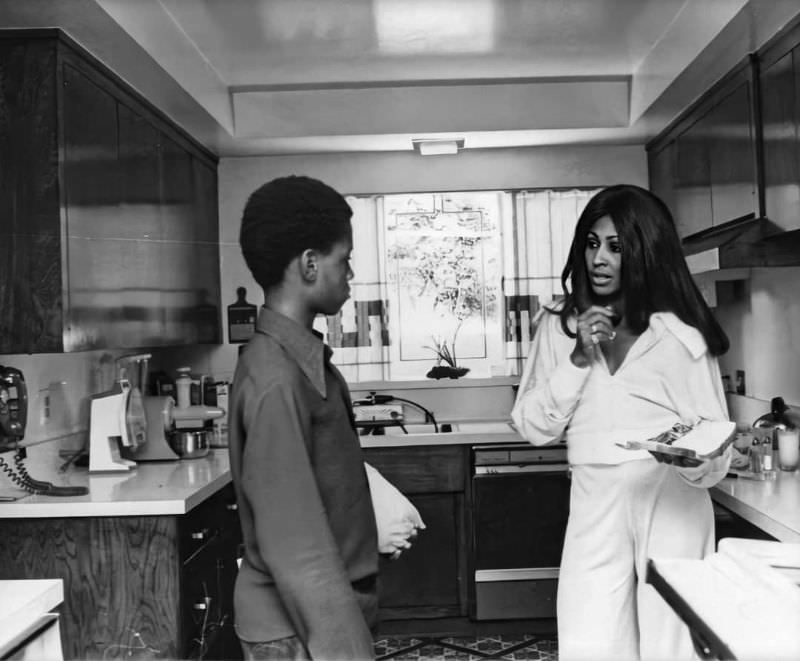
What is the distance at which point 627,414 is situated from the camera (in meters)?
1.94

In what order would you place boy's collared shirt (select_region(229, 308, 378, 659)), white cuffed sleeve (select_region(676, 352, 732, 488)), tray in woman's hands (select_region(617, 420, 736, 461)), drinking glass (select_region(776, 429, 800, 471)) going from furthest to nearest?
drinking glass (select_region(776, 429, 800, 471))
white cuffed sleeve (select_region(676, 352, 732, 488))
tray in woman's hands (select_region(617, 420, 736, 461))
boy's collared shirt (select_region(229, 308, 378, 659))

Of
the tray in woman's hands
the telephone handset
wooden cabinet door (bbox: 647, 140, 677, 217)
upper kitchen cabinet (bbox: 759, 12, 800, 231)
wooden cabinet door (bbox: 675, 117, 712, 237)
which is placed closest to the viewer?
the tray in woman's hands

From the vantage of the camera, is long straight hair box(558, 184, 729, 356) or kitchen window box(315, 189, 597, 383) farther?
kitchen window box(315, 189, 597, 383)

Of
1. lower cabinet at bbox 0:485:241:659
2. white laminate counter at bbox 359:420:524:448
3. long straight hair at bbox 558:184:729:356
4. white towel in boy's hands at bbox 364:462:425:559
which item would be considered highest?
long straight hair at bbox 558:184:729:356

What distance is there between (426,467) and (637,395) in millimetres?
2043

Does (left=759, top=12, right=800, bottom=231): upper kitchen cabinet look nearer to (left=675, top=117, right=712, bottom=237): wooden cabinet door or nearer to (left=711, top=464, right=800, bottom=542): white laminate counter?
(left=675, top=117, right=712, bottom=237): wooden cabinet door

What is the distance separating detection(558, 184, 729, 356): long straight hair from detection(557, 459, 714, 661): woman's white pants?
0.33 meters

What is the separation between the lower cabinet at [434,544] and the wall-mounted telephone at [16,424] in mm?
1607

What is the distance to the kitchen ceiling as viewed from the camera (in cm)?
295

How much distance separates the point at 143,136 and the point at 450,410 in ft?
6.64

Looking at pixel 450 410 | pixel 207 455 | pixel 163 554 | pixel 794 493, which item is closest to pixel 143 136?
pixel 207 455

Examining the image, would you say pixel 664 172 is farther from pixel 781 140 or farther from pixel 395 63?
pixel 781 140

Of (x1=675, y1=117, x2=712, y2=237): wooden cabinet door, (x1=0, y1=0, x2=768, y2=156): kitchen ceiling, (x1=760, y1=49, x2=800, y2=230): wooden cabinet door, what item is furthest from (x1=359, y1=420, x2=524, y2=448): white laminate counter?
(x1=760, y1=49, x2=800, y2=230): wooden cabinet door

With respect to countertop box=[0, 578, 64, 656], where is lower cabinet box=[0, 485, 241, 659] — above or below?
below
